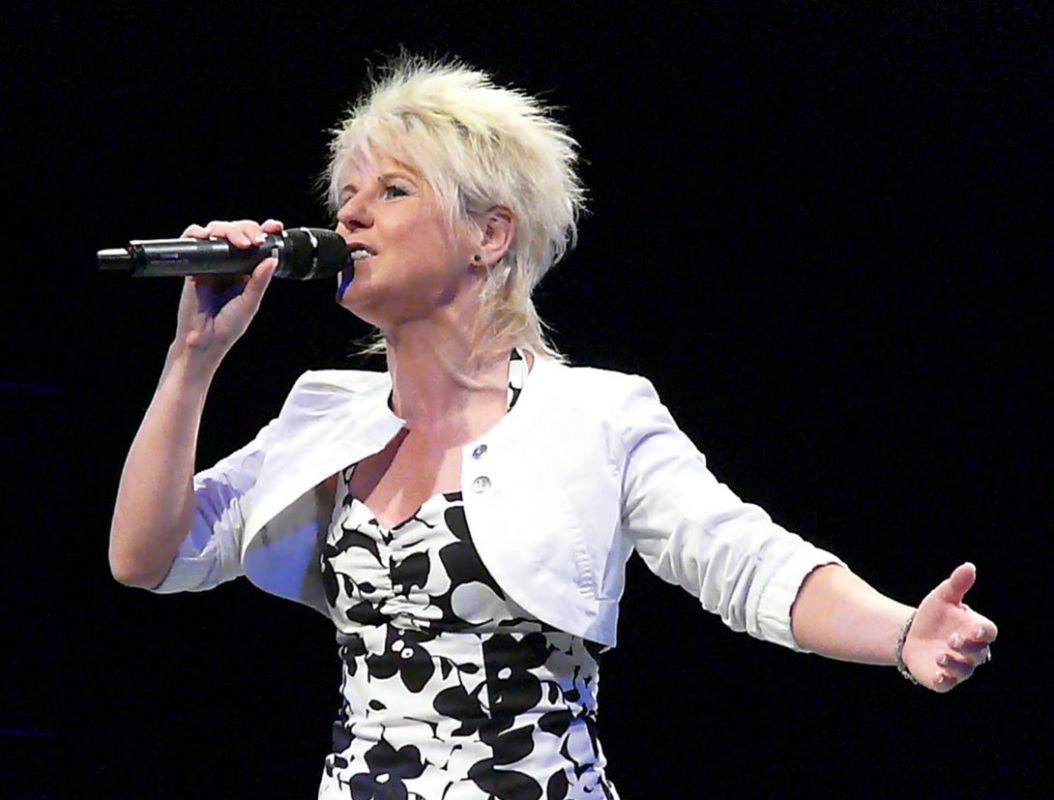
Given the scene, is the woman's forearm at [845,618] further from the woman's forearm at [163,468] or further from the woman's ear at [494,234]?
the woman's forearm at [163,468]

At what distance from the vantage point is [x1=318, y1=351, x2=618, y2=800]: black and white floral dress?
1.51m

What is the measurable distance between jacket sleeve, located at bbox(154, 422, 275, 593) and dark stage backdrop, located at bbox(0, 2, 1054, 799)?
96 centimetres

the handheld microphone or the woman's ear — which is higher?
the woman's ear

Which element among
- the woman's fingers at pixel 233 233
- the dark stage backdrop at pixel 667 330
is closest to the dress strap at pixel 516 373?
the woman's fingers at pixel 233 233

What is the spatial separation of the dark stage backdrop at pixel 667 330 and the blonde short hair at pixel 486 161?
32.7 inches

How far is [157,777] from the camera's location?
267cm

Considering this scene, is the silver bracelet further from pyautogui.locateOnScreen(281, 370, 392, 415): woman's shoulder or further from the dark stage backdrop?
the dark stage backdrop

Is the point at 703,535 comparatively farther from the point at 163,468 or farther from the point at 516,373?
the point at 163,468

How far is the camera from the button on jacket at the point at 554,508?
1.52 m

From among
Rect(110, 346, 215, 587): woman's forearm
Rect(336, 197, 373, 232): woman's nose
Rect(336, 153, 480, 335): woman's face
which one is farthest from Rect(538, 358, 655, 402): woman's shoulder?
Rect(110, 346, 215, 587): woman's forearm

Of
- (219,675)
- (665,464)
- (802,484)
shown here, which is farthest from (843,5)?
(219,675)

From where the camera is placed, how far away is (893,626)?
1.36 m

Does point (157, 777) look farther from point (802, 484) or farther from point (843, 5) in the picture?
point (843, 5)

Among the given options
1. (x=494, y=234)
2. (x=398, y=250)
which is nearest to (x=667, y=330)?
(x=494, y=234)
